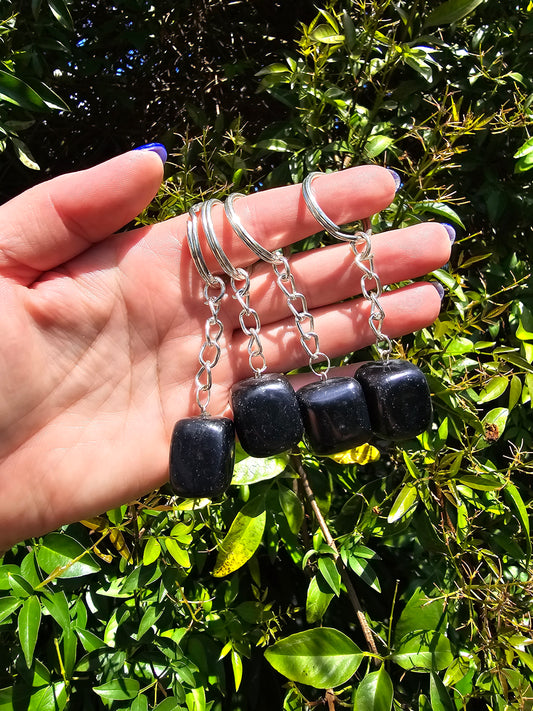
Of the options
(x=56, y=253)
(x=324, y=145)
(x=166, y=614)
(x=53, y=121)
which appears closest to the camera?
(x=56, y=253)

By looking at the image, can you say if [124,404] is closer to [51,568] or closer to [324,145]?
[51,568]

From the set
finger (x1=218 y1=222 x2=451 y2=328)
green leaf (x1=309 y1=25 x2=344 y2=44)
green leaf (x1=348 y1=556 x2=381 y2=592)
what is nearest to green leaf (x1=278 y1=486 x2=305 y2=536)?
green leaf (x1=348 y1=556 x2=381 y2=592)

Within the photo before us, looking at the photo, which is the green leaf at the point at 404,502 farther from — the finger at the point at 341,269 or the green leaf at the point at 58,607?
the green leaf at the point at 58,607

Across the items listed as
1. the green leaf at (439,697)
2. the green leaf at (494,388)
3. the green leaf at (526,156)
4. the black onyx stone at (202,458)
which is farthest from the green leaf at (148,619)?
the green leaf at (526,156)

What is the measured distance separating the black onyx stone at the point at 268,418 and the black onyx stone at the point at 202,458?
3 cm

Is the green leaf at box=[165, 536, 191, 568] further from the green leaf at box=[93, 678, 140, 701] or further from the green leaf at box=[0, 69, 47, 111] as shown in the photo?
the green leaf at box=[0, 69, 47, 111]

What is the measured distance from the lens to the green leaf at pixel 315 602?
1.10 metres

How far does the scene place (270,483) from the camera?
45.4 inches

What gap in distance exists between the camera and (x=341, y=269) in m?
1.17

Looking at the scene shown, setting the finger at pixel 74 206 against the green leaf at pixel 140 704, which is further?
the green leaf at pixel 140 704

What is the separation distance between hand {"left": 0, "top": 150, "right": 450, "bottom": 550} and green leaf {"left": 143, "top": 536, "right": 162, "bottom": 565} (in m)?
0.09

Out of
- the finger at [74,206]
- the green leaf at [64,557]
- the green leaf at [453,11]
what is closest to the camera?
the finger at [74,206]

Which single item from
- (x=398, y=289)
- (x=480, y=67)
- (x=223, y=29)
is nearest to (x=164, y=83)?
(x=223, y=29)

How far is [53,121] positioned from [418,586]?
1.40 metres
